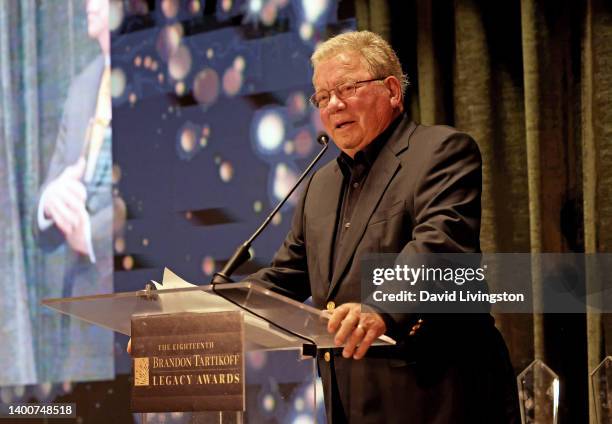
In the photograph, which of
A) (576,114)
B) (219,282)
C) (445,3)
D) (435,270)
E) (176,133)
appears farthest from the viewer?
(176,133)

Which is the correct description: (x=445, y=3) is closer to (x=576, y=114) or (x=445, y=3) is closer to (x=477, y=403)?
(x=576, y=114)

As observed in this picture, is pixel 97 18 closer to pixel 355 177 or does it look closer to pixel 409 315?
pixel 355 177

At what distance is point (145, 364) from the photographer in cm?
165

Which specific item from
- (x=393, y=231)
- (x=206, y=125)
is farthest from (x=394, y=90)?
(x=206, y=125)

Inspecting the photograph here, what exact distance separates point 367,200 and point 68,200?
2.30 m

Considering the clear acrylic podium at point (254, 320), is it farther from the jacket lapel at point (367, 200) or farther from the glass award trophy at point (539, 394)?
the glass award trophy at point (539, 394)

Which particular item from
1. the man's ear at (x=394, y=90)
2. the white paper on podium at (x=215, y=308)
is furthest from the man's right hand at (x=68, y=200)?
the white paper on podium at (x=215, y=308)

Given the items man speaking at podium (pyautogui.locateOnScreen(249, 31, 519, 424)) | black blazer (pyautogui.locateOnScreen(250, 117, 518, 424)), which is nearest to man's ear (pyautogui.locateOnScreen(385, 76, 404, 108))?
man speaking at podium (pyautogui.locateOnScreen(249, 31, 519, 424))

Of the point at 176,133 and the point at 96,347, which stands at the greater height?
the point at 176,133

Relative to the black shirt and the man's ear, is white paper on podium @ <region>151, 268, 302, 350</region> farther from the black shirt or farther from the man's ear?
the man's ear

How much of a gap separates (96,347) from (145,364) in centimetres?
241

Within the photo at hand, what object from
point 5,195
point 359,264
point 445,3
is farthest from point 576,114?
point 5,195

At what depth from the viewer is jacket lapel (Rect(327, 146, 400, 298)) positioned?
1.99m

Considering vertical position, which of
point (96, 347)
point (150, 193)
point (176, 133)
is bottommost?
point (96, 347)
